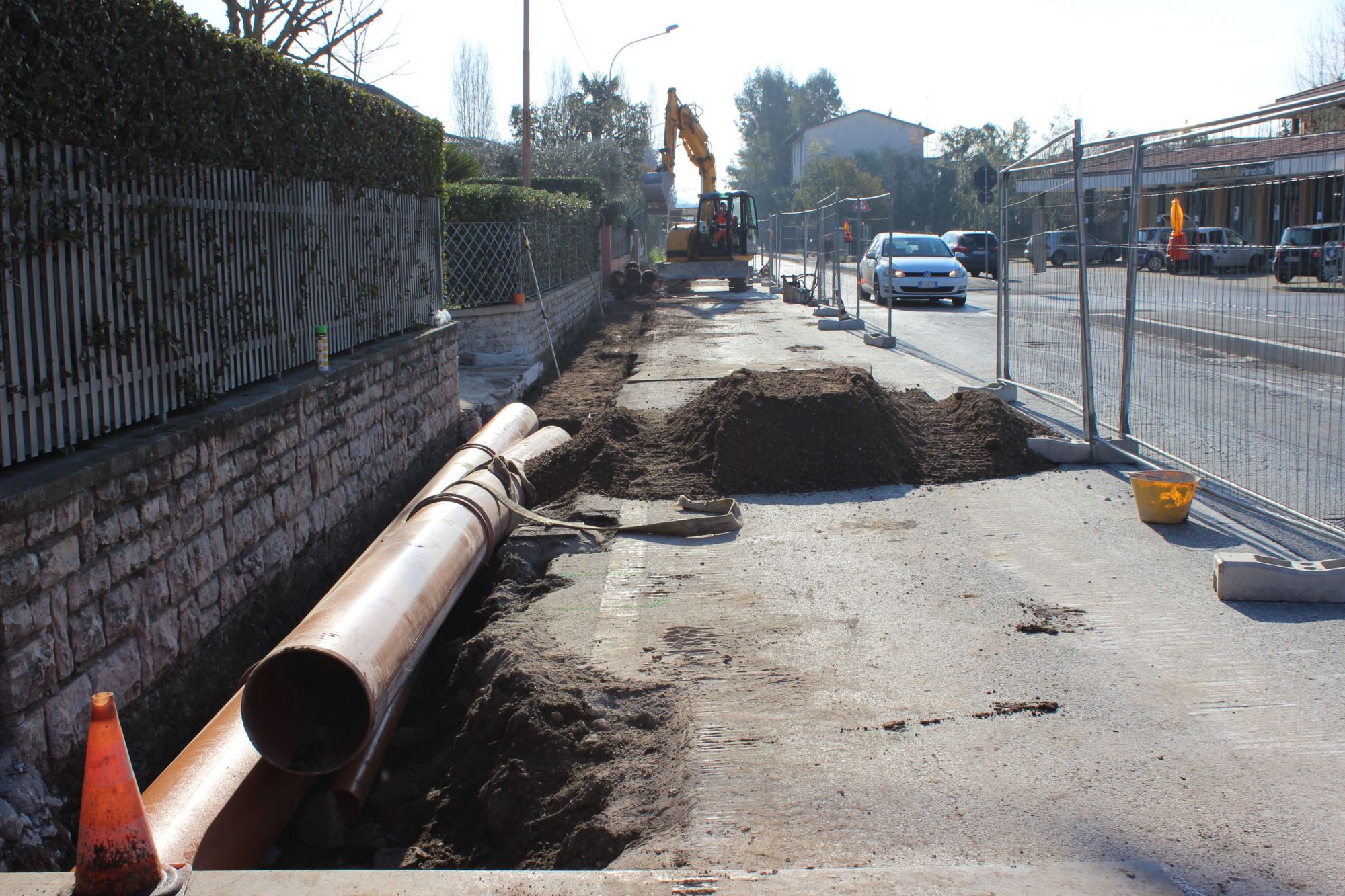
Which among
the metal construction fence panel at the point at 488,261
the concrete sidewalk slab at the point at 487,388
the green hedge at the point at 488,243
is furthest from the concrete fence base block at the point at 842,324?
the concrete sidewalk slab at the point at 487,388

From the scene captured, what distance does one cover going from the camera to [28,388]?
13.5ft

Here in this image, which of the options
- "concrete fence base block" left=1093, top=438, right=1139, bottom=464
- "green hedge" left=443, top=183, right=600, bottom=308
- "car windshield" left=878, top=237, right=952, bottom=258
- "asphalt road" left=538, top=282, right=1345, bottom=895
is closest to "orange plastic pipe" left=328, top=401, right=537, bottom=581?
"asphalt road" left=538, top=282, right=1345, bottom=895

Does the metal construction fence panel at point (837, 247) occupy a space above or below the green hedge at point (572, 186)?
below

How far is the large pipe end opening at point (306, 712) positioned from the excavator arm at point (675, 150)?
26855 millimetres

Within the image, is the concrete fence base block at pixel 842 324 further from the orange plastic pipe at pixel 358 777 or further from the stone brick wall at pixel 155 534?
the orange plastic pipe at pixel 358 777

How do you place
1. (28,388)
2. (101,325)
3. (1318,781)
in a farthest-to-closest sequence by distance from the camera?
(101,325) → (28,388) → (1318,781)

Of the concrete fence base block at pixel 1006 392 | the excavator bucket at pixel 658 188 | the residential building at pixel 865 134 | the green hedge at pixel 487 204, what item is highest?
the residential building at pixel 865 134

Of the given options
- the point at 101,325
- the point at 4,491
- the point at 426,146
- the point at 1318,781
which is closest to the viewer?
the point at 1318,781

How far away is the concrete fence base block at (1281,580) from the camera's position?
4895 millimetres

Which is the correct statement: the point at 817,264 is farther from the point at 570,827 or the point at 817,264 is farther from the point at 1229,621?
the point at 570,827

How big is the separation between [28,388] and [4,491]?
1.91ft

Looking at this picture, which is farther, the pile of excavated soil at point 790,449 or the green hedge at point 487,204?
the green hedge at point 487,204

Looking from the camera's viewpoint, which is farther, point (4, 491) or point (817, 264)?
point (817, 264)

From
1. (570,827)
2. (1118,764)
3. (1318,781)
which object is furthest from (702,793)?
(1318,781)
